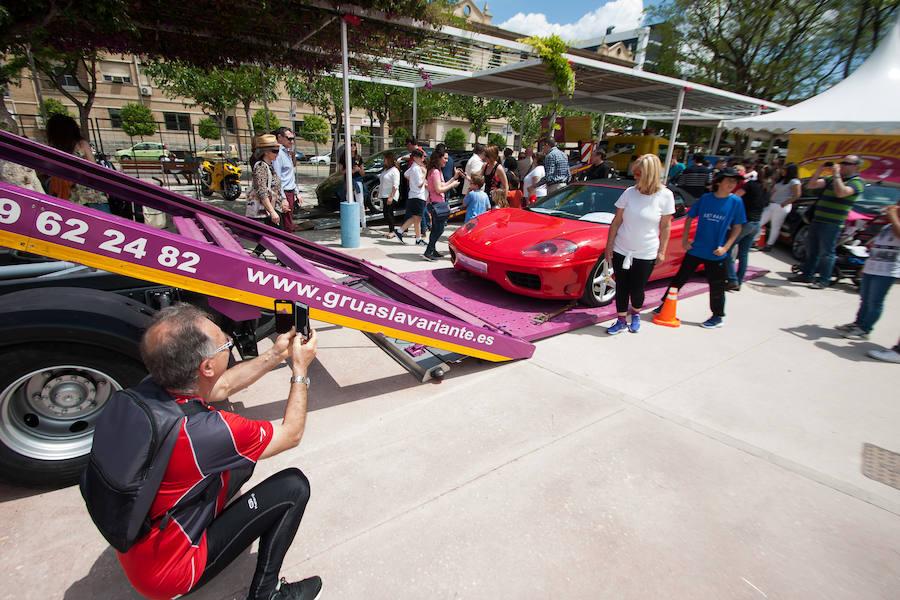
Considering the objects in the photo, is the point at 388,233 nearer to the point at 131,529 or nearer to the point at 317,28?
the point at 317,28

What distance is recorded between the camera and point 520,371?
11.5 ft

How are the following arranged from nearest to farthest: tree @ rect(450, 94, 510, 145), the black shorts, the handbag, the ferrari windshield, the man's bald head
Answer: the man's bald head, the ferrari windshield, the handbag, the black shorts, tree @ rect(450, 94, 510, 145)

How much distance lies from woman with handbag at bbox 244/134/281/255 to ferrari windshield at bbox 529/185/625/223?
129 inches

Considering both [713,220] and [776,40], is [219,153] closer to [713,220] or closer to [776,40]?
[713,220]

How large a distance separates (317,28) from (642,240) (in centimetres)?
590

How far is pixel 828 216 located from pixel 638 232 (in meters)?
3.96

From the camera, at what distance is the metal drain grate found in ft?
8.20

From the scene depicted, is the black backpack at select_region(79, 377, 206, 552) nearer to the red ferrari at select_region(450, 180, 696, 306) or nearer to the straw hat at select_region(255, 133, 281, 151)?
the red ferrari at select_region(450, 180, 696, 306)

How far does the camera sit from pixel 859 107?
8.80 m

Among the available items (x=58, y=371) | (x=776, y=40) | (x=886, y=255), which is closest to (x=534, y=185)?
(x=886, y=255)

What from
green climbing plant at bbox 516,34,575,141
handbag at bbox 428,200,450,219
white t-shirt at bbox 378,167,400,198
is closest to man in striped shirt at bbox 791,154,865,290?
green climbing plant at bbox 516,34,575,141

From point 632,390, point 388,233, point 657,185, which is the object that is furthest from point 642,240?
point 388,233

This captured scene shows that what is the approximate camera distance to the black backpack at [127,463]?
1158 mm

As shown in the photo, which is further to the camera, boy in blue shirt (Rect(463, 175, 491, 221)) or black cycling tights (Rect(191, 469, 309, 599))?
boy in blue shirt (Rect(463, 175, 491, 221))
